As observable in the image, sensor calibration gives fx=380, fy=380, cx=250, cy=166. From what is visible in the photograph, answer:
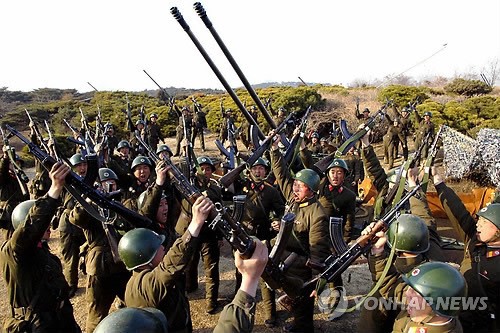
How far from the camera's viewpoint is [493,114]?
18.8 metres

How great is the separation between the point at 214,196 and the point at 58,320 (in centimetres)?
297

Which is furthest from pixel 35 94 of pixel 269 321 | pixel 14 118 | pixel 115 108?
pixel 269 321

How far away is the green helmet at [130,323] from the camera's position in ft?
7.18

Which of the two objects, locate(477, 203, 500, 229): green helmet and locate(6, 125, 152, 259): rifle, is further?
locate(6, 125, 152, 259): rifle

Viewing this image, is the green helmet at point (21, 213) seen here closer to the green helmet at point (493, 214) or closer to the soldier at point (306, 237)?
the soldier at point (306, 237)

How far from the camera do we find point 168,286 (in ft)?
10.5

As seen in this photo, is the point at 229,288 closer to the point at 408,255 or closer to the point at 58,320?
the point at 58,320

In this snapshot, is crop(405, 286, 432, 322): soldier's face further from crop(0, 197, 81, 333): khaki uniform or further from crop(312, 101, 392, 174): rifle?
crop(312, 101, 392, 174): rifle

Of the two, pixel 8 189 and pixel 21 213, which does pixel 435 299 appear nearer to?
pixel 21 213

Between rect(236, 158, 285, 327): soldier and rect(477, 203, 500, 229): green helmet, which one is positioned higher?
rect(477, 203, 500, 229): green helmet

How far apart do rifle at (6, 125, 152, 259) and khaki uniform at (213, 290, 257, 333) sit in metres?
2.59

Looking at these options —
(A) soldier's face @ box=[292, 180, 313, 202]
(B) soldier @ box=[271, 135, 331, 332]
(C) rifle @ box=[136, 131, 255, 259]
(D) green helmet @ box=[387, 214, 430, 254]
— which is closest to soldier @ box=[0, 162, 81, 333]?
(C) rifle @ box=[136, 131, 255, 259]

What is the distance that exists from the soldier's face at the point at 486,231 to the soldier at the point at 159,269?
2902mm

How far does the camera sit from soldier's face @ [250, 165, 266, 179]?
694cm
